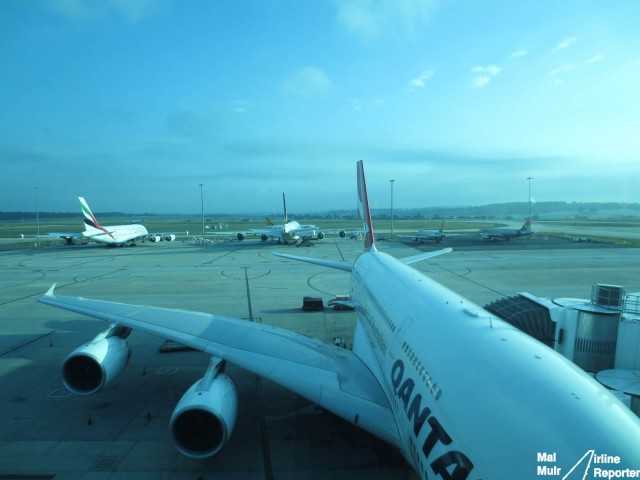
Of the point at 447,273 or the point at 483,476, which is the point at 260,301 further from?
the point at 483,476

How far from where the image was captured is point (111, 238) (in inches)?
2084

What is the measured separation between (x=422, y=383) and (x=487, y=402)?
1586mm

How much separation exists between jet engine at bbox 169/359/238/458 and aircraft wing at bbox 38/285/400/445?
101 centimetres

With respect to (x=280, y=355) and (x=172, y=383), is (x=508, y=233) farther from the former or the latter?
(x=280, y=355)

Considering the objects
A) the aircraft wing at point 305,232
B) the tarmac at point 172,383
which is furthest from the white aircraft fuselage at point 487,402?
the aircraft wing at point 305,232

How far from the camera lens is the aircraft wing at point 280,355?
8.05 m

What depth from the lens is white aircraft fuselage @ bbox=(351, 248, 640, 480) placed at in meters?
4.08

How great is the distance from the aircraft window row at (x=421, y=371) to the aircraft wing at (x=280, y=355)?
136cm

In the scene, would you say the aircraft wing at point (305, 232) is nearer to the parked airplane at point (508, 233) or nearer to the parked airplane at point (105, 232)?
the parked airplane at point (105, 232)

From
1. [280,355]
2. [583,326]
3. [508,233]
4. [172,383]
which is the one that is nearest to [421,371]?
[280,355]

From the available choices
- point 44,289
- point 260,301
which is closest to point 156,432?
point 260,301

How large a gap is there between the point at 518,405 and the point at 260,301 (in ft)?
65.9

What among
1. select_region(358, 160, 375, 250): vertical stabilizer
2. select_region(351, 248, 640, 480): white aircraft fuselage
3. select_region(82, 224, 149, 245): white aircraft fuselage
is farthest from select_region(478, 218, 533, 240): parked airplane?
select_region(351, 248, 640, 480): white aircraft fuselage

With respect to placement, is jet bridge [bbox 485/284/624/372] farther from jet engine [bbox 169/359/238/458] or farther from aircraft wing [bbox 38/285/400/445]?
jet engine [bbox 169/359/238/458]
